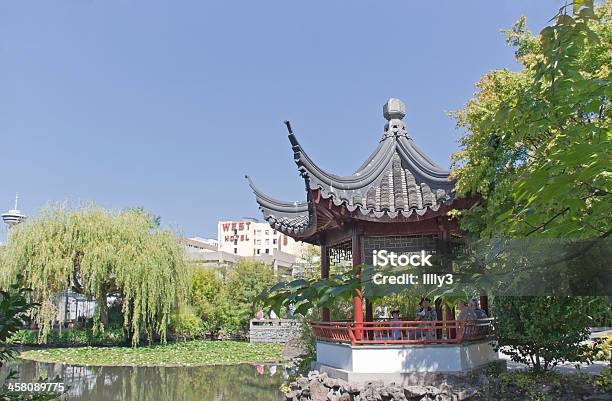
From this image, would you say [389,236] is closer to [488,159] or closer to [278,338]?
[488,159]

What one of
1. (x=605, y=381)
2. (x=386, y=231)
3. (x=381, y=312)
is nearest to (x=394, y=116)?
(x=386, y=231)

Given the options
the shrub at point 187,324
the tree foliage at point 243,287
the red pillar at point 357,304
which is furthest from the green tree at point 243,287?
the red pillar at point 357,304

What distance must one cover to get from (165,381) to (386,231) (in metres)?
6.21

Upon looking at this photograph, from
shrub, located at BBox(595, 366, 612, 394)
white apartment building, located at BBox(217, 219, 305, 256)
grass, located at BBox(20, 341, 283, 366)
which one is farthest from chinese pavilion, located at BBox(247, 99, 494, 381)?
white apartment building, located at BBox(217, 219, 305, 256)

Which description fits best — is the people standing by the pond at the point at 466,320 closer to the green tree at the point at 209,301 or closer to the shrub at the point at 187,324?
the shrub at the point at 187,324

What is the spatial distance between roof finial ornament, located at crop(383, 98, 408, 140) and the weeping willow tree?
9511mm

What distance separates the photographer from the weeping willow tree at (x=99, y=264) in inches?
581

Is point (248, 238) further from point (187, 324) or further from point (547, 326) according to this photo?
point (547, 326)

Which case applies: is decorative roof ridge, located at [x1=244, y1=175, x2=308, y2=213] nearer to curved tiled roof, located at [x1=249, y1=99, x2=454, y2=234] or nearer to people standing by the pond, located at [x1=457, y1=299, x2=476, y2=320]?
curved tiled roof, located at [x1=249, y1=99, x2=454, y2=234]

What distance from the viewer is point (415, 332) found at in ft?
22.4

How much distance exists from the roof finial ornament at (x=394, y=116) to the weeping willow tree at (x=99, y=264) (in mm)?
9511

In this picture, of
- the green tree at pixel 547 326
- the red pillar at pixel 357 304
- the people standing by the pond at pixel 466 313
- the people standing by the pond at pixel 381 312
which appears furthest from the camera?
the people standing by the pond at pixel 381 312

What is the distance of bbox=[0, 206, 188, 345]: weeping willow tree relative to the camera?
1475 centimetres

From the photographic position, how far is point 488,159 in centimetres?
518
